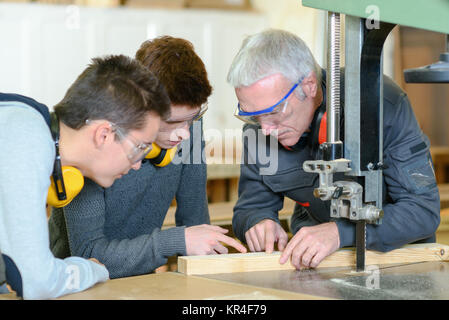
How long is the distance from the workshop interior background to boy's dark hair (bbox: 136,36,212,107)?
9.67 ft

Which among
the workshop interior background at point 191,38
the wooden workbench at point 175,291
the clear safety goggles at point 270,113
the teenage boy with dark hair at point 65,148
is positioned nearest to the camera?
the teenage boy with dark hair at point 65,148

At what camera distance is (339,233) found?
1764mm

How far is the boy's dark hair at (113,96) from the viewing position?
1.46 m

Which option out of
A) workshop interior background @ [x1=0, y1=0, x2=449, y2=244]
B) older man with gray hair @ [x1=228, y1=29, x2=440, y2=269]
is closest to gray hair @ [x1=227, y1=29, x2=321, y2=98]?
older man with gray hair @ [x1=228, y1=29, x2=440, y2=269]

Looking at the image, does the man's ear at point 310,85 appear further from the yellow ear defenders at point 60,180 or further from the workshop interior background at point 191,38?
the workshop interior background at point 191,38

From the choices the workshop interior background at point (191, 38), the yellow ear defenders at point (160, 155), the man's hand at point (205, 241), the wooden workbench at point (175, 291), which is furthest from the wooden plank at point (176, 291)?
the workshop interior background at point (191, 38)

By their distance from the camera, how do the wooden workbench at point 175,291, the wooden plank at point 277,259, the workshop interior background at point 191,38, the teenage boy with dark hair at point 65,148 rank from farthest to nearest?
the workshop interior background at point 191,38 → the wooden plank at point 277,259 → the wooden workbench at point 175,291 → the teenage boy with dark hair at point 65,148

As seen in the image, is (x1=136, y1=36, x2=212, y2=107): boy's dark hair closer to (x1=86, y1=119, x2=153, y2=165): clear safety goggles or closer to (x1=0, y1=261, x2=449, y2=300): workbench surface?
(x1=86, y1=119, x2=153, y2=165): clear safety goggles

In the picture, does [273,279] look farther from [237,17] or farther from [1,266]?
[237,17]

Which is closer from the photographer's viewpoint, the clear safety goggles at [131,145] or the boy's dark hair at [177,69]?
the clear safety goggles at [131,145]

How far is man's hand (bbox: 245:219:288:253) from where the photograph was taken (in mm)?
1911

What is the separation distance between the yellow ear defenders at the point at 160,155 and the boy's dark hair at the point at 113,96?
14.6 inches

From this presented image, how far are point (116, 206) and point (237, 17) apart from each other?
14.1 feet
